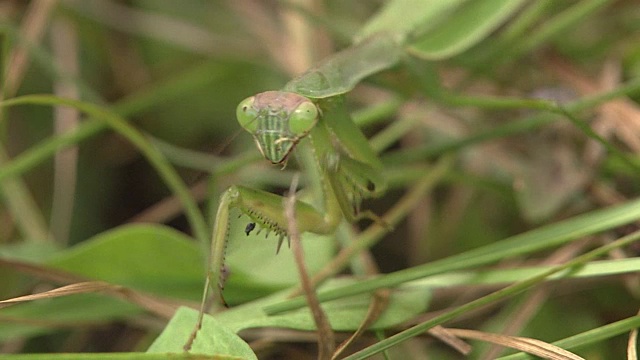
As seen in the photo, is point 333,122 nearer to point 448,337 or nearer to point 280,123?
point 280,123

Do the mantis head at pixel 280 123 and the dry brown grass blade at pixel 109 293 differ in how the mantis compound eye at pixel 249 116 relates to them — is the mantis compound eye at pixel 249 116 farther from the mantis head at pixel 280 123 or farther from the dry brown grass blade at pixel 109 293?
the dry brown grass blade at pixel 109 293

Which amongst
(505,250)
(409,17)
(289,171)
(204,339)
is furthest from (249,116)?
(289,171)

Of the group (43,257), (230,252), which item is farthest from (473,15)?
(43,257)

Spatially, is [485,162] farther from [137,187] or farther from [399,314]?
[137,187]

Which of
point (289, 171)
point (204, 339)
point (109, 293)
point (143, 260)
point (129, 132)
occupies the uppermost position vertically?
point (289, 171)

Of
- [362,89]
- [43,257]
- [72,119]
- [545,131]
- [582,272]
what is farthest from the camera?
[362,89]

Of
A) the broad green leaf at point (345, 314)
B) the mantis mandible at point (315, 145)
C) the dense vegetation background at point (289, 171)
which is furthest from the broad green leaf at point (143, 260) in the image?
the mantis mandible at point (315, 145)
